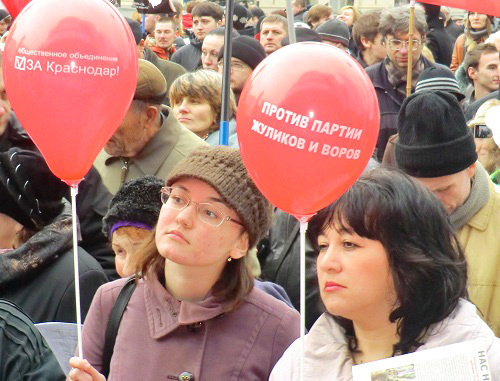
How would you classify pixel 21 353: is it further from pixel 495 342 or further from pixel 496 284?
pixel 496 284

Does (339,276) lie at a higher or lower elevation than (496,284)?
higher

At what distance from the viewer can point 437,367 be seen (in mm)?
2184

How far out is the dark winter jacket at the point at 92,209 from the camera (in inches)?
158

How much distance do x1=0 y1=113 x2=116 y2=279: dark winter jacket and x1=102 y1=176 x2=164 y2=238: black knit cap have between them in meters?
0.43

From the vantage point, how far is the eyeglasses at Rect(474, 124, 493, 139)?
4.66 metres

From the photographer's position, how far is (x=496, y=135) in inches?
167

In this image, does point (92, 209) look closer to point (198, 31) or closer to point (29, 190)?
point (29, 190)

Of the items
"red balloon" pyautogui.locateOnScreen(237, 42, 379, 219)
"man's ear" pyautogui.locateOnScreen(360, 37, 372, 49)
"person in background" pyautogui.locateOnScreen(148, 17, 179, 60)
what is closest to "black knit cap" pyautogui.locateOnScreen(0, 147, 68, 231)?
"red balloon" pyautogui.locateOnScreen(237, 42, 379, 219)

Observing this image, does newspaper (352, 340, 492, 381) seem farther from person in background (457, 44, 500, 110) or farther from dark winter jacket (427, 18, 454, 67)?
dark winter jacket (427, 18, 454, 67)

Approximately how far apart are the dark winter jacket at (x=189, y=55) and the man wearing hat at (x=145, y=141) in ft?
15.2

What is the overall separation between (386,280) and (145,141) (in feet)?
7.40

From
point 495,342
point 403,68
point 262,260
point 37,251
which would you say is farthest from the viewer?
point 403,68

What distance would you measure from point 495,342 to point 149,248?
1181 millimetres

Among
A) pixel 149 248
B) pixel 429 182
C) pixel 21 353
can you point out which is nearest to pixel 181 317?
pixel 149 248
